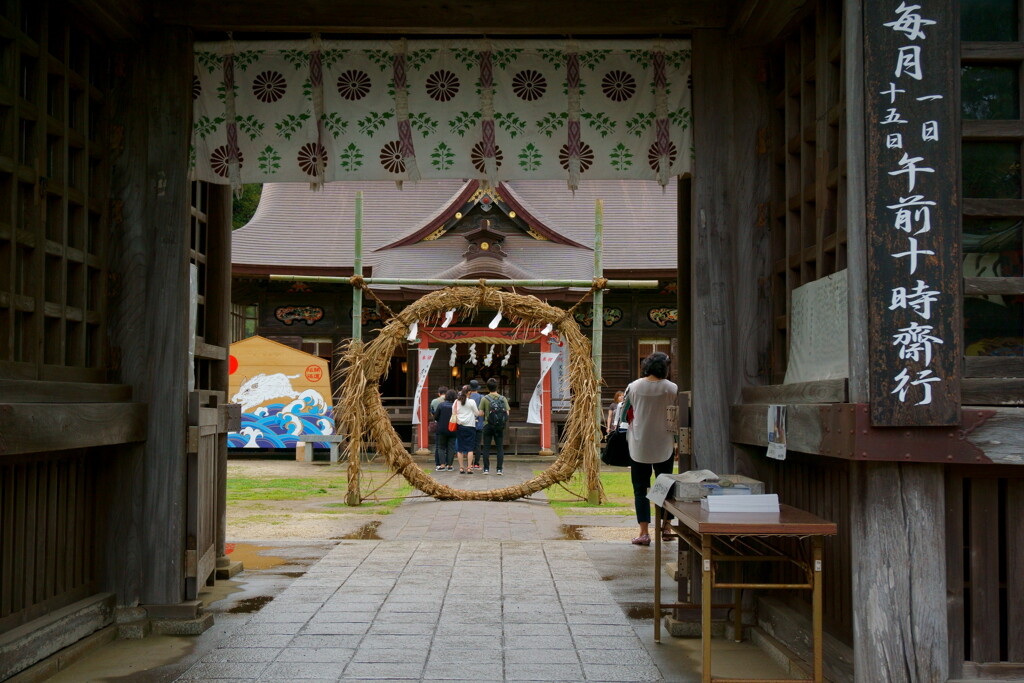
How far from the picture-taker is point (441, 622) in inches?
230

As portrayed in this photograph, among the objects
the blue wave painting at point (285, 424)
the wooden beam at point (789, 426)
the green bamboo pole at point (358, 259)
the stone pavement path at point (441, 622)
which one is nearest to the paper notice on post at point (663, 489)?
the wooden beam at point (789, 426)

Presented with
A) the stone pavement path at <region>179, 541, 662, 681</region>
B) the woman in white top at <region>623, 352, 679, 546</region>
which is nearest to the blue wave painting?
the stone pavement path at <region>179, 541, 662, 681</region>

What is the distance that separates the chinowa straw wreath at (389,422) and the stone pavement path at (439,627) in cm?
380

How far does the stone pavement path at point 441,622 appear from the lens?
482 cm

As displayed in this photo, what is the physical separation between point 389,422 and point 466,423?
5063 mm

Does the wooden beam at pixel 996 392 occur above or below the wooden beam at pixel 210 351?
below

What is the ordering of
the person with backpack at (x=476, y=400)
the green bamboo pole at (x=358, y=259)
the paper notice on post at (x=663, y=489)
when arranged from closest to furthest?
1. the paper notice on post at (x=663, y=489)
2. the green bamboo pole at (x=358, y=259)
3. the person with backpack at (x=476, y=400)

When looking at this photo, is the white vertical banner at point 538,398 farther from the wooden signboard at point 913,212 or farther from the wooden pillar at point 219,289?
the wooden signboard at point 913,212

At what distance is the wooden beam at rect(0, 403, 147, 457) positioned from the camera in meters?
4.14

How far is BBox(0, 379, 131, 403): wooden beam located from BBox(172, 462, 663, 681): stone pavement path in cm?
149

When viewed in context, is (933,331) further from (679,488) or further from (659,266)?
(659,266)

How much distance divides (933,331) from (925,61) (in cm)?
107

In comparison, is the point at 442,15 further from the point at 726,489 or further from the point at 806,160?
the point at 726,489

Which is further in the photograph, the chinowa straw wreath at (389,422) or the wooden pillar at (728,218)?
the chinowa straw wreath at (389,422)
